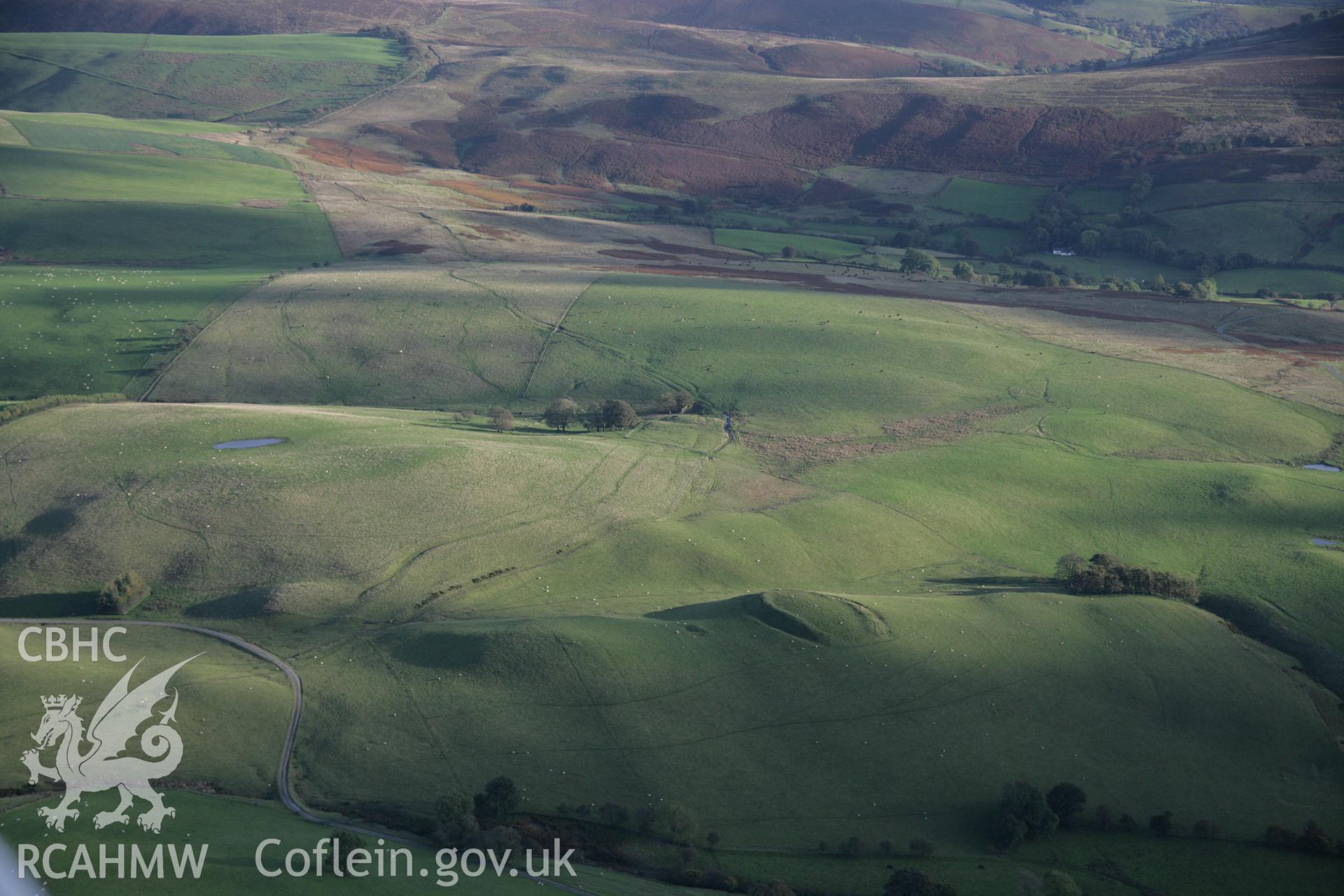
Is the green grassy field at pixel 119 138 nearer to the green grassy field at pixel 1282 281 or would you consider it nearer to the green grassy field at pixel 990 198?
the green grassy field at pixel 990 198

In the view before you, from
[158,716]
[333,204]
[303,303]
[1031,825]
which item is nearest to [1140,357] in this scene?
[1031,825]

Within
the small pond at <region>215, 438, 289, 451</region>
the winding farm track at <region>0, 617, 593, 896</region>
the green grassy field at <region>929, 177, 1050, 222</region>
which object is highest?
the green grassy field at <region>929, 177, 1050, 222</region>

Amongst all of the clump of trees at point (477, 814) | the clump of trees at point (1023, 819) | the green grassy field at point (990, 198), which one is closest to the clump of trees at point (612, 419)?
the clump of trees at point (477, 814)

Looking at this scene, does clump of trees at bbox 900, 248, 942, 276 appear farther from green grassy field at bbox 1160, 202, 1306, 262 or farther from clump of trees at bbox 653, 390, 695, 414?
clump of trees at bbox 653, 390, 695, 414

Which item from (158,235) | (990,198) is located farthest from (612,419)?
(990,198)

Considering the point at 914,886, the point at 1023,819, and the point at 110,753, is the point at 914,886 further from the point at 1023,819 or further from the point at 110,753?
the point at 110,753

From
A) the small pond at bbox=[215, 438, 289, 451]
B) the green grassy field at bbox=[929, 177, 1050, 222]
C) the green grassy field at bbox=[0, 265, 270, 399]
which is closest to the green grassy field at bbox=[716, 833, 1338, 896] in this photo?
the small pond at bbox=[215, 438, 289, 451]

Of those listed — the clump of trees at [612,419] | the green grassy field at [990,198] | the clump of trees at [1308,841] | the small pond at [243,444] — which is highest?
the green grassy field at [990,198]
